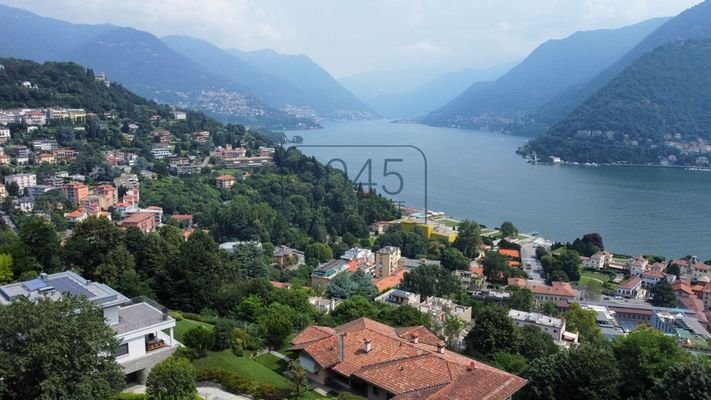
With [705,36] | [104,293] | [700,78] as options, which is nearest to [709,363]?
[104,293]

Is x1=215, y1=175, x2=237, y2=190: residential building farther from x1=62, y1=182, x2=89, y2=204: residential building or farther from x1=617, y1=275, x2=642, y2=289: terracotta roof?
x1=617, y1=275, x2=642, y2=289: terracotta roof

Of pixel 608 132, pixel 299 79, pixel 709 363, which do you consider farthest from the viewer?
pixel 299 79

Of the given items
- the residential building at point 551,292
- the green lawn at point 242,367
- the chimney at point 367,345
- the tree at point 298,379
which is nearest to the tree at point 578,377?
the chimney at point 367,345

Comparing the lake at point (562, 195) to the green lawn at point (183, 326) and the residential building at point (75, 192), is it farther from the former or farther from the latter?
the green lawn at point (183, 326)

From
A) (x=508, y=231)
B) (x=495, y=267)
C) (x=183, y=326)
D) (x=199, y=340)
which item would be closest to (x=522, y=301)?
(x=495, y=267)

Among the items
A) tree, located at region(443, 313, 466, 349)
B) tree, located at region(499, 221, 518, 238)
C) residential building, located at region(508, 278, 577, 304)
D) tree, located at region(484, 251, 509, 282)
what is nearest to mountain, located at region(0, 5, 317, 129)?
tree, located at region(499, 221, 518, 238)

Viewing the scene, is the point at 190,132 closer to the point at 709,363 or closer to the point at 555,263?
the point at 555,263

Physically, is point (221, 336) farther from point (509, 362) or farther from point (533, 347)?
point (533, 347)
